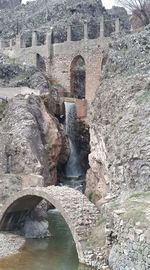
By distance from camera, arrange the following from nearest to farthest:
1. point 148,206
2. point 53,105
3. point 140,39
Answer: point 148,206 < point 140,39 < point 53,105

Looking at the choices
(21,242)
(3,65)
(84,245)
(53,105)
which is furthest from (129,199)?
(3,65)

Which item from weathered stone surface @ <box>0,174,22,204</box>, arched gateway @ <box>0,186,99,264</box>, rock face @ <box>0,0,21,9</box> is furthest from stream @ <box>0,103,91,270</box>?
rock face @ <box>0,0,21,9</box>

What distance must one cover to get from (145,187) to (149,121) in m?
4.46

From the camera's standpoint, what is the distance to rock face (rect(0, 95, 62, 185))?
1533 inches

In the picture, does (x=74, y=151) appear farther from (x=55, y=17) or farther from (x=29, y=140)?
(x=55, y=17)

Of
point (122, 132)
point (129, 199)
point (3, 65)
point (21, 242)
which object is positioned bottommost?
point (21, 242)

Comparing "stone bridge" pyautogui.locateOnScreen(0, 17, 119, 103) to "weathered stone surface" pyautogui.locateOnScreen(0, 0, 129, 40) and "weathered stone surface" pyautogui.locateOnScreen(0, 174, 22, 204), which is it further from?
"weathered stone surface" pyautogui.locateOnScreen(0, 174, 22, 204)

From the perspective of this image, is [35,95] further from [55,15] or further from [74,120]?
[55,15]

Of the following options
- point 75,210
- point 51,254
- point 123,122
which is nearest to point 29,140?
point 123,122

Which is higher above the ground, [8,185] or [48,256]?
[8,185]

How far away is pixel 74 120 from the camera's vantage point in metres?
52.5

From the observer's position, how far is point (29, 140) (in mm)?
39781

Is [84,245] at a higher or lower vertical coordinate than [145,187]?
lower

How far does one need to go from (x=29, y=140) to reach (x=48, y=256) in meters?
12.4
